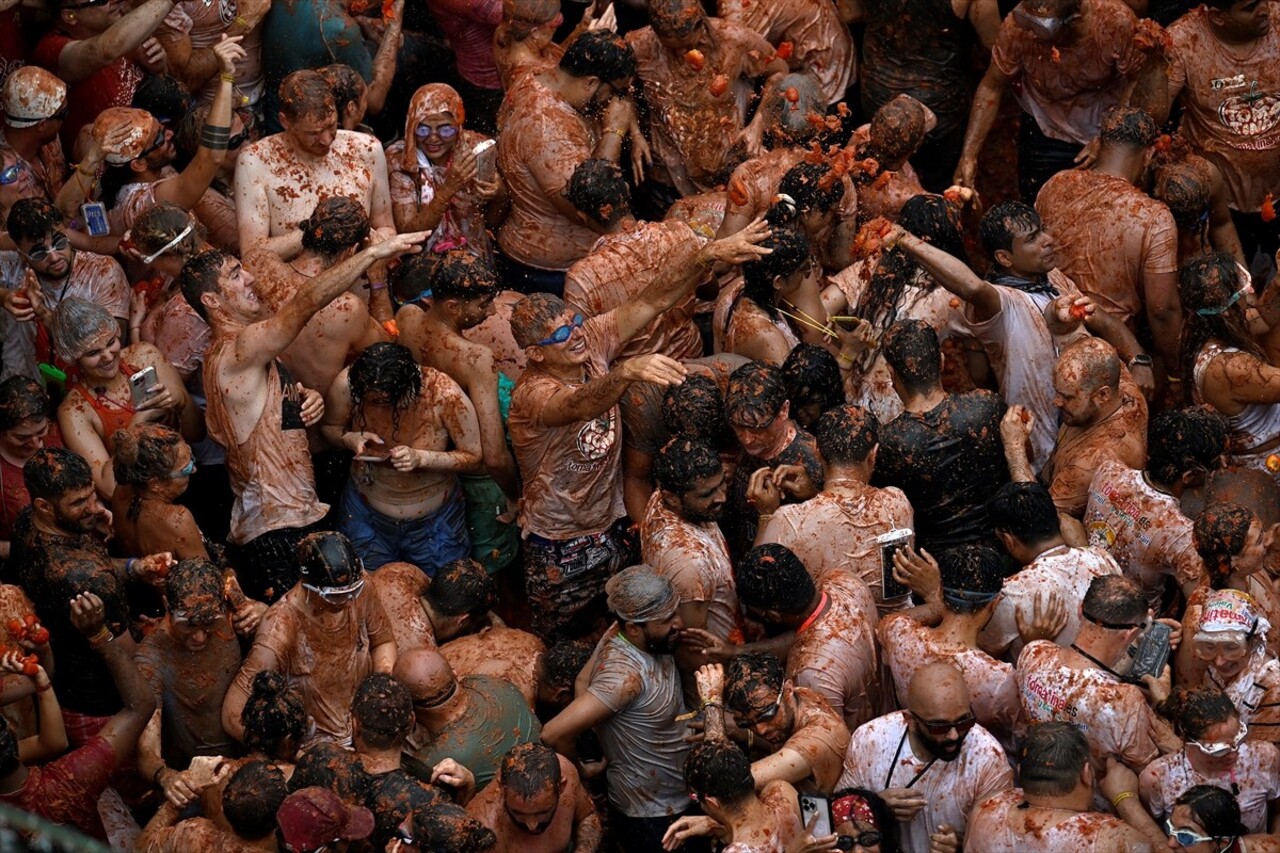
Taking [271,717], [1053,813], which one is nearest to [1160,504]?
[1053,813]

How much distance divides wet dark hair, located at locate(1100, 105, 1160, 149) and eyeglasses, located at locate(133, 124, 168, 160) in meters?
5.27

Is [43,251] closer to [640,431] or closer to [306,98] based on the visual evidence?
[306,98]

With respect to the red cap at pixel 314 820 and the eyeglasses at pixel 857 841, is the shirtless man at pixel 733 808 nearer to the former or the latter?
the eyeglasses at pixel 857 841

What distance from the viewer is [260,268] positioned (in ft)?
35.8

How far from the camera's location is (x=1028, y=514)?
9250 millimetres

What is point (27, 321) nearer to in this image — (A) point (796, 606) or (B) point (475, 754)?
(B) point (475, 754)

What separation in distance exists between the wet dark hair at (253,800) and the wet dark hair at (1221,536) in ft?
13.2

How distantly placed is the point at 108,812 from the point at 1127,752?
4.51 metres

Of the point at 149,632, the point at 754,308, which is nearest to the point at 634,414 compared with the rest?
the point at 754,308

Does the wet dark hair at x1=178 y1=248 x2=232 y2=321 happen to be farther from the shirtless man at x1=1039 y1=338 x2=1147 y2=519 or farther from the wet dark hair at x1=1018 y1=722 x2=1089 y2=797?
the wet dark hair at x1=1018 y1=722 x2=1089 y2=797

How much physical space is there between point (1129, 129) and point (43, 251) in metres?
5.92

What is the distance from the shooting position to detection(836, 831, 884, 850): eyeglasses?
8008mm

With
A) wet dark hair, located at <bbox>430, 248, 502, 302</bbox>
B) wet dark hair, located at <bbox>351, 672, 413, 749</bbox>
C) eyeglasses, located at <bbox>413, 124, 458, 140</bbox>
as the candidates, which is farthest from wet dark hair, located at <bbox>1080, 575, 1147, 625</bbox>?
eyeglasses, located at <bbox>413, 124, 458, 140</bbox>

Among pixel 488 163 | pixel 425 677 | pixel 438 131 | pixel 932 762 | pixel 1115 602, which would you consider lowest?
pixel 425 677
